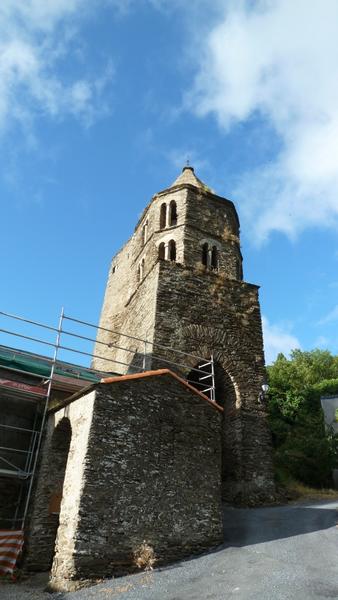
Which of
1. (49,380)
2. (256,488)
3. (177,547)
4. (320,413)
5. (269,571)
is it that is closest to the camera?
(269,571)

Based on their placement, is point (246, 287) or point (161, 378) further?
point (246, 287)

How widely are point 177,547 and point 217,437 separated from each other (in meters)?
2.84

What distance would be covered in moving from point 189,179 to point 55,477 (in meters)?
15.6

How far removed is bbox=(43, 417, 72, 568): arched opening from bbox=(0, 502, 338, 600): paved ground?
1266mm

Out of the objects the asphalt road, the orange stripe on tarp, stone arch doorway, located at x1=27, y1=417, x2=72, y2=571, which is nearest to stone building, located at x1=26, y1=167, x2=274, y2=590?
stone arch doorway, located at x1=27, y1=417, x2=72, y2=571

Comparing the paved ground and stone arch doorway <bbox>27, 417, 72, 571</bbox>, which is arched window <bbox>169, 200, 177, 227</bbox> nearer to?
stone arch doorway <bbox>27, 417, 72, 571</bbox>

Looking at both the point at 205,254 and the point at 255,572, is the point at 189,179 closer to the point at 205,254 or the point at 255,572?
the point at 205,254

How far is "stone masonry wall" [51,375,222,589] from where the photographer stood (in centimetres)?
840

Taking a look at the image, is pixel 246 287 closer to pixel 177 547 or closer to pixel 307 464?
pixel 307 464

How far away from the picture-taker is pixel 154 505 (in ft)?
31.0

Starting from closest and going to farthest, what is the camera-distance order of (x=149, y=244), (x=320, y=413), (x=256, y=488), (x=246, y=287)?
(x=256, y=488), (x=246, y=287), (x=149, y=244), (x=320, y=413)

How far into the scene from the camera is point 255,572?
25.7 ft

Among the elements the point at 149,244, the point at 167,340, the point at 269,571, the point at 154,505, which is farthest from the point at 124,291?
→ the point at 269,571

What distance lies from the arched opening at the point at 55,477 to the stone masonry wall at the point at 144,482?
930 mm
